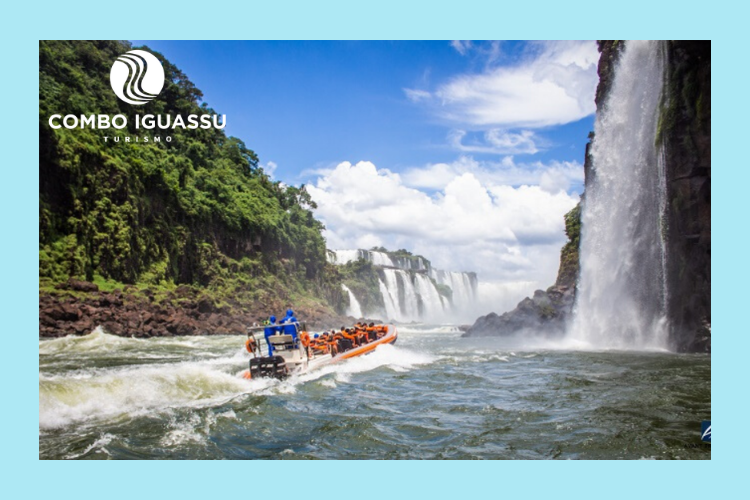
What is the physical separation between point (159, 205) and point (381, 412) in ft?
69.1

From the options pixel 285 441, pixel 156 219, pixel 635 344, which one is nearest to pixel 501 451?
pixel 285 441

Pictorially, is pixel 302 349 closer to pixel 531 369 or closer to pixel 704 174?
pixel 531 369

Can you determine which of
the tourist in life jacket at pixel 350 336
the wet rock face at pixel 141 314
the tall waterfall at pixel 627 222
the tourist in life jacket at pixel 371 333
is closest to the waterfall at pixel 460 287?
the wet rock face at pixel 141 314

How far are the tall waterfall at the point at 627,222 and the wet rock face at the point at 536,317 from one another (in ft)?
14.6

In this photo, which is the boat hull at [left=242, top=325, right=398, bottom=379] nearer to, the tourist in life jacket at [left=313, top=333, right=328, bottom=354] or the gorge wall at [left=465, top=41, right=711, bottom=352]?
the tourist in life jacket at [left=313, top=333, right=328, bottom=354]

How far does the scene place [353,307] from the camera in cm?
4316

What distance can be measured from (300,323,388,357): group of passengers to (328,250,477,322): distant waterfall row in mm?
26491

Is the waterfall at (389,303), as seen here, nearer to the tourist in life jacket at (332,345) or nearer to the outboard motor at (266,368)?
the tourist in life jacket at (332,345)

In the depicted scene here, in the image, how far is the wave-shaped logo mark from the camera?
6930 mm

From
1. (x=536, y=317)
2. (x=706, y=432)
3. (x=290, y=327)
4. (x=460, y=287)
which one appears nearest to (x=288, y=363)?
(x=290, y=327)

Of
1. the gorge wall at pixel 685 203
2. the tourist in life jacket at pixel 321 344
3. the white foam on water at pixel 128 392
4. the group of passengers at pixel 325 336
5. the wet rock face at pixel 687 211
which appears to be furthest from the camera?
the tourist in life jacket at pixel 321 344

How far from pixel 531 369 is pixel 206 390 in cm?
714

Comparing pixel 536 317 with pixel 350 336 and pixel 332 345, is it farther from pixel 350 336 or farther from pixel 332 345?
pixel 332 345

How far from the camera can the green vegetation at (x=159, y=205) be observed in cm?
771
